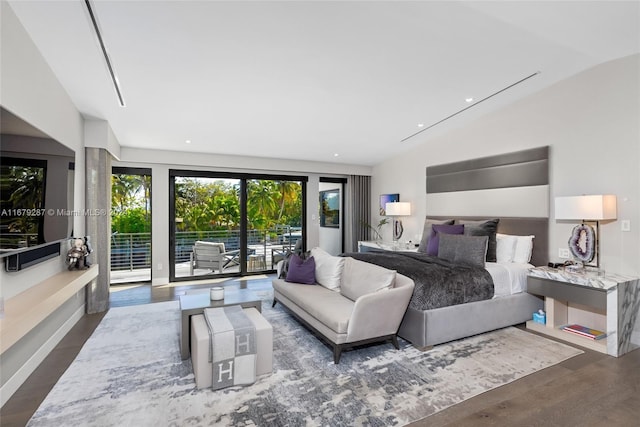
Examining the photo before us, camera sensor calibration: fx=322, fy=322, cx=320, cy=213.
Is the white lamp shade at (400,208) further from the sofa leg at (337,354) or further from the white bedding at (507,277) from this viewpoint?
the sofa leg at (337,354)

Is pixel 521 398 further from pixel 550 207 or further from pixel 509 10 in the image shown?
pixel 509 10

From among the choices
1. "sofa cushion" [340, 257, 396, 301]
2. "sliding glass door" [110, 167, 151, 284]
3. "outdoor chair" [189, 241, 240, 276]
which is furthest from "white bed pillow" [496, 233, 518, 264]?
"sliding glass door" [110, 167, 151, 284]

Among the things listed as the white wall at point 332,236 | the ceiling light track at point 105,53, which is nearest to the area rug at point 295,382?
the ceiling light track at point 105,53

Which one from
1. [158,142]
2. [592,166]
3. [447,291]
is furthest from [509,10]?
[158,142]

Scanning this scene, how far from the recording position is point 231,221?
6.22 meters

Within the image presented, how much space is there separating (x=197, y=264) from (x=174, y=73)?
3882 millimetres

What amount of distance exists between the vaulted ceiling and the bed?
879 mm

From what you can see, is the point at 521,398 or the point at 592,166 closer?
the point at 521,398

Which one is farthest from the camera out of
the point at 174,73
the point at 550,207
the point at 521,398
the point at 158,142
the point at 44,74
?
the point at 158,142

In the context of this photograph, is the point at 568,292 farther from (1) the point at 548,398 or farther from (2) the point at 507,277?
(1) the point at 548,398

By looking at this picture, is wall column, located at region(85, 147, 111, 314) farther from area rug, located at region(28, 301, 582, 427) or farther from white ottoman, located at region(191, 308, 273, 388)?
white ottoman, located at region(191, 308, 273, 388)

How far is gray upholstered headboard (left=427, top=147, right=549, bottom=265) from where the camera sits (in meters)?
4.01

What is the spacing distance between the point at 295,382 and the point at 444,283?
5.55 feet

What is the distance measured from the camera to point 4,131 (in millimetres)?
2045
